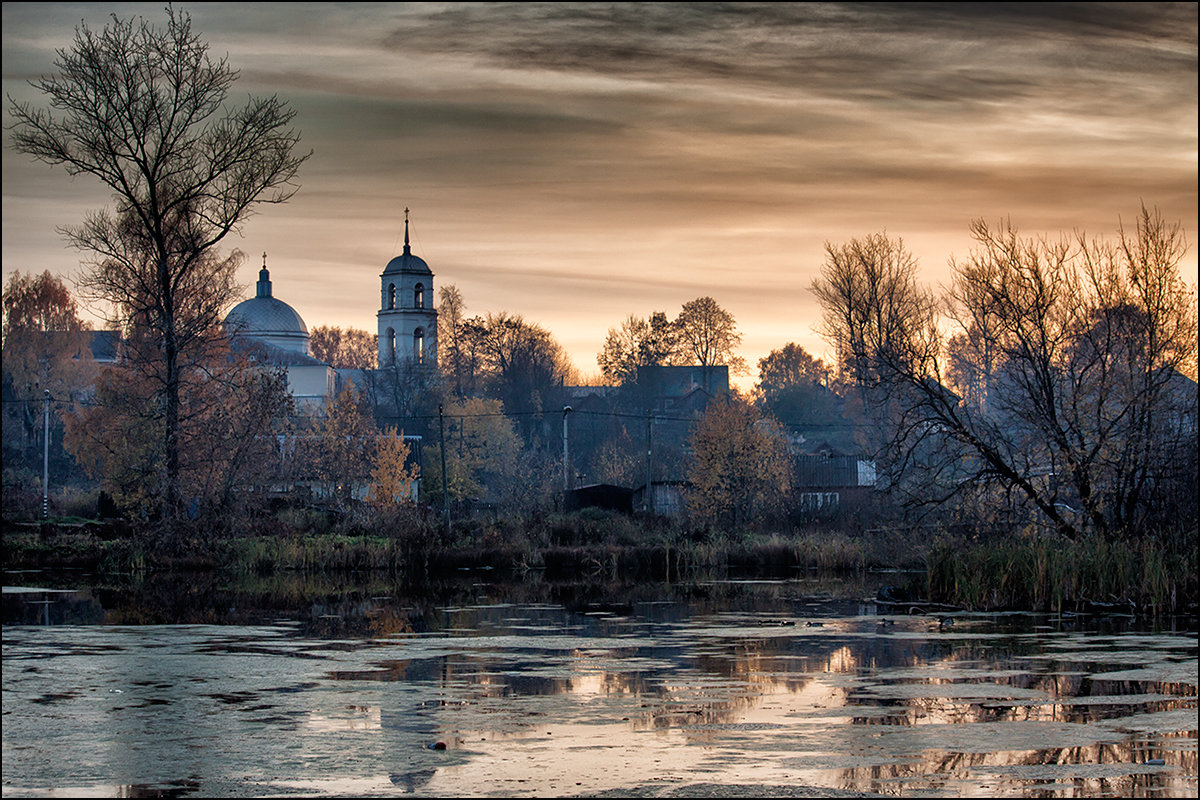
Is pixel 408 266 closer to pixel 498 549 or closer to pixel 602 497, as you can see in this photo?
pixel 602 497

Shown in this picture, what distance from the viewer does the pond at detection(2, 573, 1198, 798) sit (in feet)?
30.1

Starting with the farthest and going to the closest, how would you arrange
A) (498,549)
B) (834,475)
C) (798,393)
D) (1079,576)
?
1. (798,393)
2. (834,475)
3. (498,549)
4. (1079,576)

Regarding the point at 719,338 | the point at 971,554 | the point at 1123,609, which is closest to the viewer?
the point at 1123,609

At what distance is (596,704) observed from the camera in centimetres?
1245

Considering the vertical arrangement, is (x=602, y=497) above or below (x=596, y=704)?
above

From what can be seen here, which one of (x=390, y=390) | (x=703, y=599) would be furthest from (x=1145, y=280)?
(x=390, y=390)

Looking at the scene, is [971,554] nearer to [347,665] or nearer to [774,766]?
[347,665]

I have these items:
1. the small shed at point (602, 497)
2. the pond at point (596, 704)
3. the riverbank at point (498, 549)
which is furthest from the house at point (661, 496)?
the pond at point (596, 704)

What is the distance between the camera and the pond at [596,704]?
9.17 meters

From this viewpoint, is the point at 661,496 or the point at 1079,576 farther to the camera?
the point at 661,496

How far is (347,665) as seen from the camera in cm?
1538

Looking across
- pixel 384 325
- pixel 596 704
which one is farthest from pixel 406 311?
pixel 596 704

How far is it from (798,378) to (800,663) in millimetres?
103810

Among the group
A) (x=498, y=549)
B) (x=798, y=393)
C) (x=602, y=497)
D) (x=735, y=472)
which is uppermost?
(x=798, y=393)
